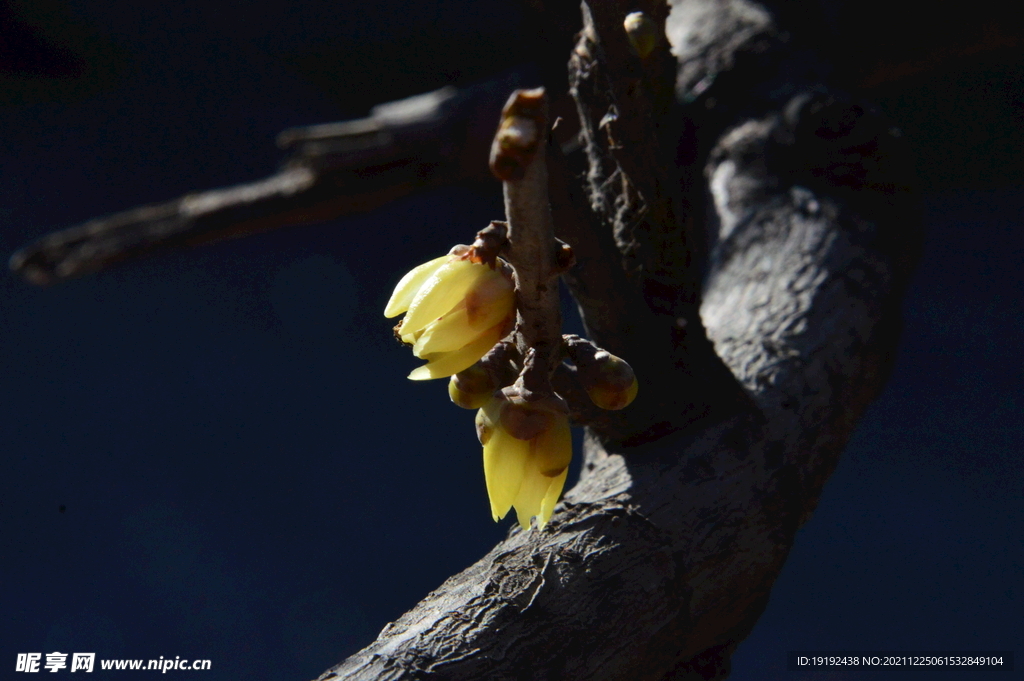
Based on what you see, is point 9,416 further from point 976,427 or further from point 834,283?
point 976,427

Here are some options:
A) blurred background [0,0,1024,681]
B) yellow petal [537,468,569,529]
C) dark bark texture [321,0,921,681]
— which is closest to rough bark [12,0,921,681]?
dark bark texture [321,0,921,681]

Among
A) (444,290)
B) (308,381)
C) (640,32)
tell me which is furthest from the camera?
(308,381)

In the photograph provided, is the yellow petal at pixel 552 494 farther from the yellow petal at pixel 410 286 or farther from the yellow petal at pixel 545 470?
the yellow petal at pixel 410 286

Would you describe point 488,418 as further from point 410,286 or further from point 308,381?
point 308,381

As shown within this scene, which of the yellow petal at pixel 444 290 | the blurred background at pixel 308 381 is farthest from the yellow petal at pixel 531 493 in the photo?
the blurred background at pixel 308 381

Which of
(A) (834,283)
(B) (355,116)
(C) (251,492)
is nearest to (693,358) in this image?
(A) (834,283)

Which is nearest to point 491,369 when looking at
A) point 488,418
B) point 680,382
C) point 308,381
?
point 488,418
